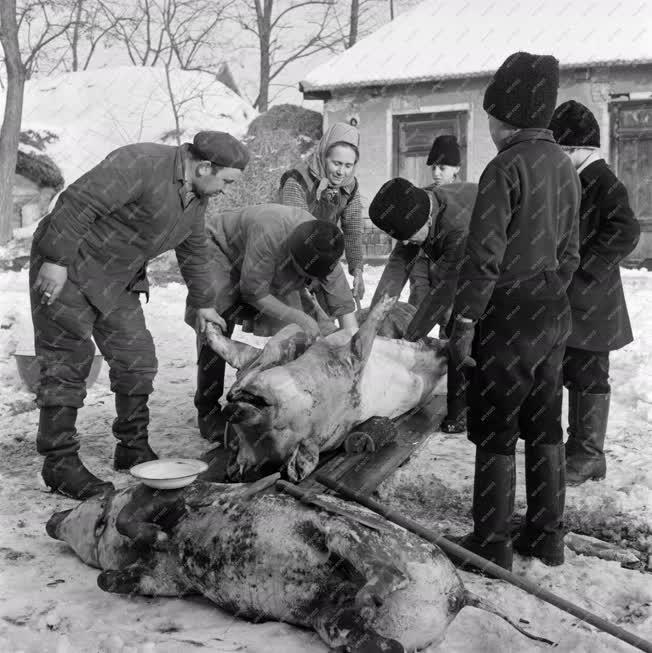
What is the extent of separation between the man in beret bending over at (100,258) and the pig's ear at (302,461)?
1.00 m

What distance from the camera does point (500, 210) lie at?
2.72m

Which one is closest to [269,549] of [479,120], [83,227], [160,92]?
[83,227]

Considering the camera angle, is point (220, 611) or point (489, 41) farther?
point (489, 41)

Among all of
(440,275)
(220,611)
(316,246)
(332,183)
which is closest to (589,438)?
(440,275)

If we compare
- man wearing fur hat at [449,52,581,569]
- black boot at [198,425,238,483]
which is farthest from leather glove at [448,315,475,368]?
black boot at [198,425,238,483]

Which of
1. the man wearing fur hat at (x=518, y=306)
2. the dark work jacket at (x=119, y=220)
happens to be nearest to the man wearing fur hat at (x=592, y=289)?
the man wearing fur hat at (x=518, y=306)

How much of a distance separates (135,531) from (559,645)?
1.38 m

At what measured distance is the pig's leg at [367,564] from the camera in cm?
217

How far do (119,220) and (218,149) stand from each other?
0.59m

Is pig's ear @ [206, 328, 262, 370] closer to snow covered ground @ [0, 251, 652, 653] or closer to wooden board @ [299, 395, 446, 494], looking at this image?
wooden board @ [299, 395, 446, 494]

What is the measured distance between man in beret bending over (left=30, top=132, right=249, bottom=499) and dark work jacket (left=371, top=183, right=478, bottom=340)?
3.68 feet

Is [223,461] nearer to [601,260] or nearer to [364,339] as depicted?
[364,339]

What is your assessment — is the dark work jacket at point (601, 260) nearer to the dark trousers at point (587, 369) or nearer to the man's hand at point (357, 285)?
the dark trousers at point (587, 369)

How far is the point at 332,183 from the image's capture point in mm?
5402
